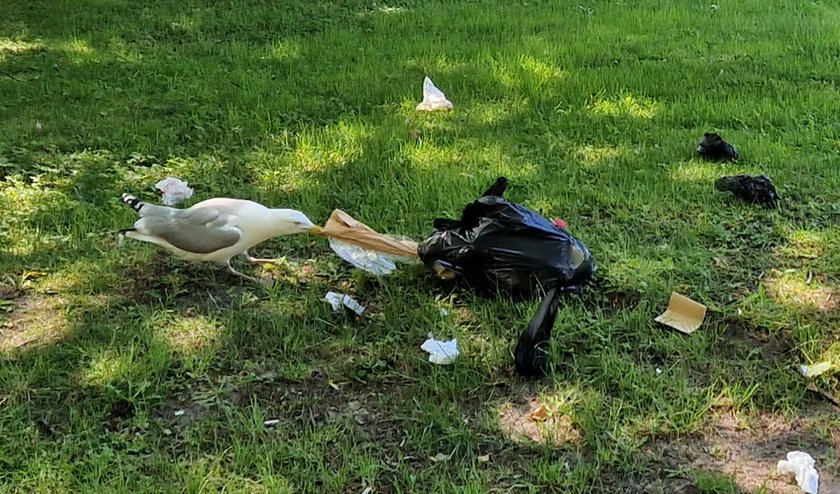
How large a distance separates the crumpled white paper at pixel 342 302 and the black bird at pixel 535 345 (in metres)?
0.62

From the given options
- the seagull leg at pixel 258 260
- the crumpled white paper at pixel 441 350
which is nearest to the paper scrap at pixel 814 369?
the crumpled white paper at pixel 441 350

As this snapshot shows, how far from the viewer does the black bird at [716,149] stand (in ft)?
14.4

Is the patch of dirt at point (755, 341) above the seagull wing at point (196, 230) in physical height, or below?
below

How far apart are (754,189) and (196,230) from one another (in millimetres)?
2423

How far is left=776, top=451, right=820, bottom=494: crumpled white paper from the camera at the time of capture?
222 centimetres

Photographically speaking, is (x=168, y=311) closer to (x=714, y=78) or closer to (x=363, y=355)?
(x=363, y=355)

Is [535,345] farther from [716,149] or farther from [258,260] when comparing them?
[716,149]

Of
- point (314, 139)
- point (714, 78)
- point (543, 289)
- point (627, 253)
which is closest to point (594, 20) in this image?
point (714, 78)

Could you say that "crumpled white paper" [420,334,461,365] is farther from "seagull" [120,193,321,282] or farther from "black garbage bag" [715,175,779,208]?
"black garbage bag" [715,175,779,208]

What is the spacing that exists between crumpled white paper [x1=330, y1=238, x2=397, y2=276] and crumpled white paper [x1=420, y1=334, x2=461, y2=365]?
0.52 m

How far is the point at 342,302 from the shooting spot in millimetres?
3111

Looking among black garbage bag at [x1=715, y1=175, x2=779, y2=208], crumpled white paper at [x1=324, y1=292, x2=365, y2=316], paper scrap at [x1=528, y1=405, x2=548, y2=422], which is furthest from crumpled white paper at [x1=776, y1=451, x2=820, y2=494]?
black garbage bag at [x1=715, y1=175, x2=779, y2=208]

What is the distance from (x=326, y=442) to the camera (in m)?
2.45

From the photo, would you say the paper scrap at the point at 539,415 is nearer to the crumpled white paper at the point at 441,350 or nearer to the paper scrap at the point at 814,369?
the crumpled white paper at the point at 441,350
